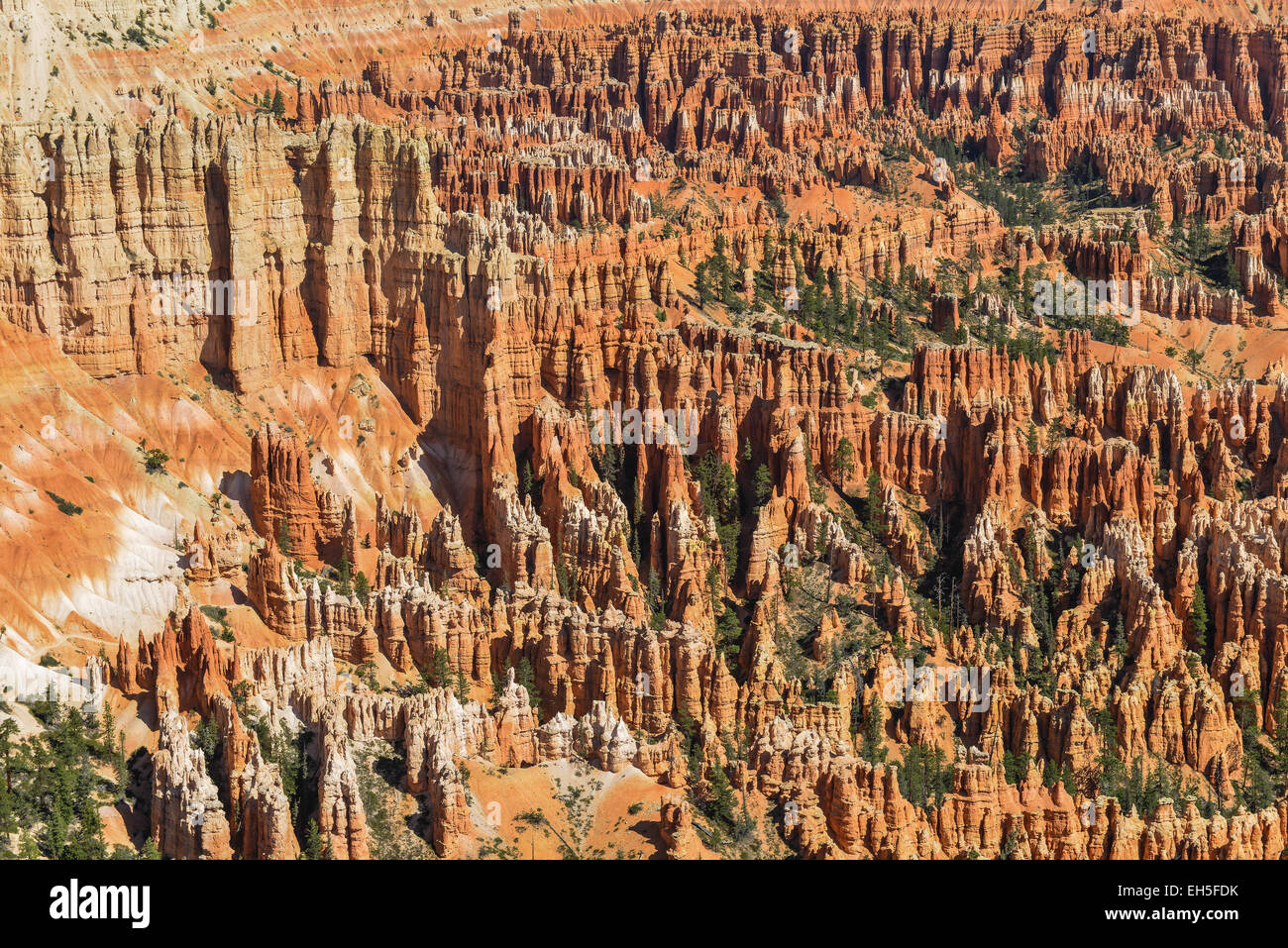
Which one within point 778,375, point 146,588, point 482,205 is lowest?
point 146,588

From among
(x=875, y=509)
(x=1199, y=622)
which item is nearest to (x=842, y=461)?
(x=875, y=509)

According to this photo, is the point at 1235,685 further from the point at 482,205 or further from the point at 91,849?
the point at 482,205

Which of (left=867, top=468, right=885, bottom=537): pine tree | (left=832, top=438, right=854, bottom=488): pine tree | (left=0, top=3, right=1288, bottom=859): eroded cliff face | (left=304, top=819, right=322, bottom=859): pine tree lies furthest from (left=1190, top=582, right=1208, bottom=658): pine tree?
(left=304, top=819, right=322, bottom=859): pine tree

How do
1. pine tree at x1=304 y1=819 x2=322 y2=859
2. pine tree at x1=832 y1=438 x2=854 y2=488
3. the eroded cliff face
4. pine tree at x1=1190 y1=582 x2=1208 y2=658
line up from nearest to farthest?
pine tree at x1=304 y1=819 x2=322 y2=859, the eroded cliff face, pine tree at x1=1190 y1=582 x2=1208 y2=658, pine tree at x1=832 y1=438 x2=854 y2=488

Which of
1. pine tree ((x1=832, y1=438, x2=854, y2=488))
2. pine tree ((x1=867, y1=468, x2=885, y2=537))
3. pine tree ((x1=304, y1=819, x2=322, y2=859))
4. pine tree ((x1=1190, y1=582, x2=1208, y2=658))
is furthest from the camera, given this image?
pine tree ((x1=832, y1=438, x2=854, y2=488))

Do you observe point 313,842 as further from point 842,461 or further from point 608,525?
point 842,461

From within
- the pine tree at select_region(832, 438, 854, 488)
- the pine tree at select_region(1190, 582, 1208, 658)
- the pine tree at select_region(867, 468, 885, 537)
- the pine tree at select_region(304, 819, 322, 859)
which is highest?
the pine tree at select_region(832, 438, 854, 488)

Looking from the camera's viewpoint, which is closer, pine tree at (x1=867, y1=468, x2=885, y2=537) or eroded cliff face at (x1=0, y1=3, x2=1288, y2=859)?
eroded cliff face at (x1=0, y1=3, x2=1288, y2=859)

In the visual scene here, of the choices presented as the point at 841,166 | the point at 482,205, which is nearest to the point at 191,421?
the point at 482,205

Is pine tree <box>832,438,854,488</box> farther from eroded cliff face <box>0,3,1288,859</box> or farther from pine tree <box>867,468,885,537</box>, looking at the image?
pine tree <box>867,468,885,537</box>
